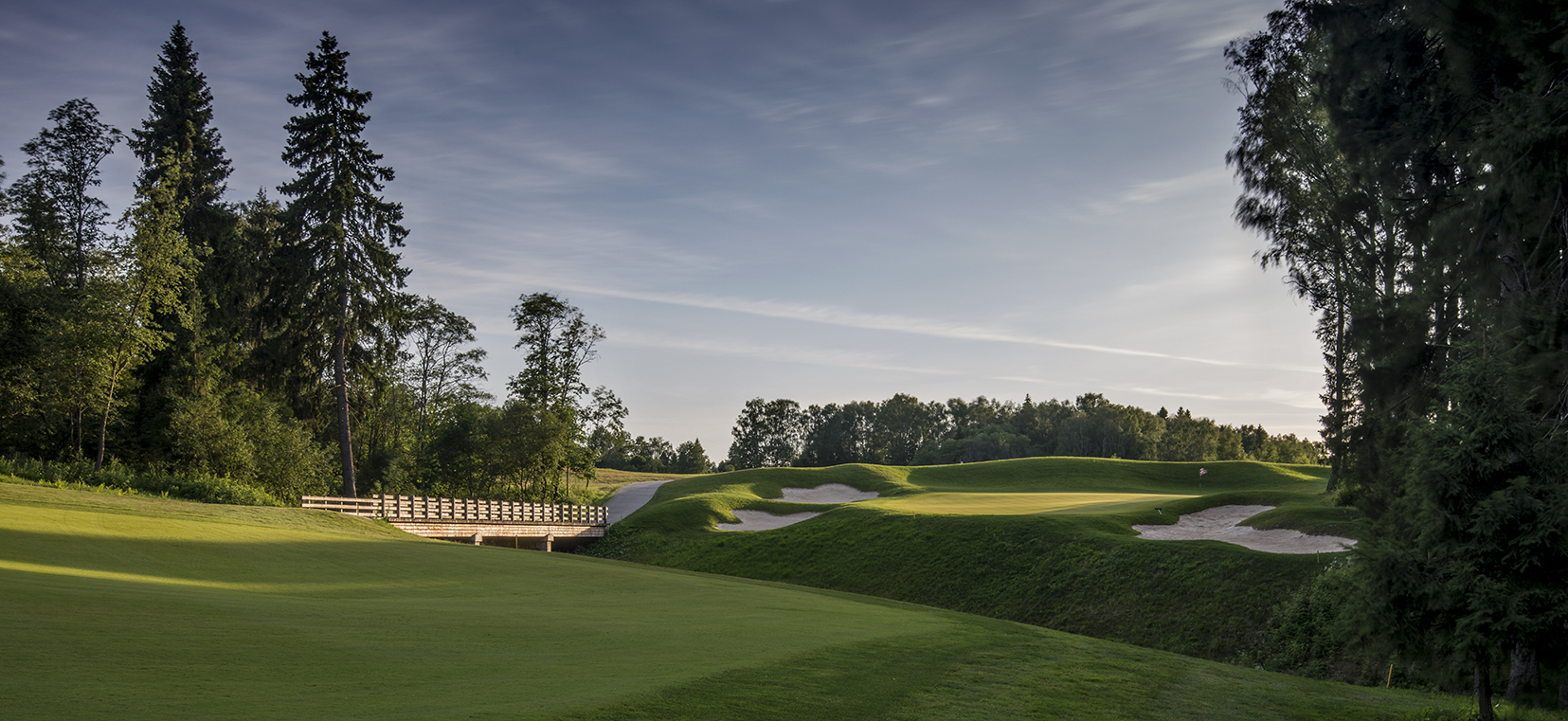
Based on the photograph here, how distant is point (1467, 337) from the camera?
15156 millimetres

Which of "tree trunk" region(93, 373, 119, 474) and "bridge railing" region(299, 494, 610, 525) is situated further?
"bridge railing" region(299, 494, 610, 525)

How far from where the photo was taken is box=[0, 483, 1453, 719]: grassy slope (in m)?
7.46

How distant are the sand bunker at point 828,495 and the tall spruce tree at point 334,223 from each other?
30.2 metres

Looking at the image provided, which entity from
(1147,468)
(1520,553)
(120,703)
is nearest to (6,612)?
(120,703)

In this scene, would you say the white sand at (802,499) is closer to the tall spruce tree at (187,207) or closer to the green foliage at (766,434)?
the tall spruce tree at (187,207)

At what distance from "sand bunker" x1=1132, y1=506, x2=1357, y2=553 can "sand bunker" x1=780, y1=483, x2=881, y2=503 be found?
1008 inches

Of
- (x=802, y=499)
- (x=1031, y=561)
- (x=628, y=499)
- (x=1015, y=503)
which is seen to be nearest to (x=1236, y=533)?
(x=1031, y=561)

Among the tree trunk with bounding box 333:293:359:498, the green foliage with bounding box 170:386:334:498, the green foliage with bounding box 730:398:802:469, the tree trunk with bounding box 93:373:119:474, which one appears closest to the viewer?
the tree trunk with bounding box 93:373:119:474

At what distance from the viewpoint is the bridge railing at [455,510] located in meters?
32.0

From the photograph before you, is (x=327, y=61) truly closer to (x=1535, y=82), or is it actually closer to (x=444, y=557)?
(x=444, y=557)

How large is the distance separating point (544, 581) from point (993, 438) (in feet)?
350

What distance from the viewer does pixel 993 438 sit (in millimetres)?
120188

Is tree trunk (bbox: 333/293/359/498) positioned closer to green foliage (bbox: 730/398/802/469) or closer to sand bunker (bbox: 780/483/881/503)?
sand bunker (bbox: 780/483/881/503)

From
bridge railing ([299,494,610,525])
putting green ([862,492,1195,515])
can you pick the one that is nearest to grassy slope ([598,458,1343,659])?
putting green ([862,492,1195,515])
